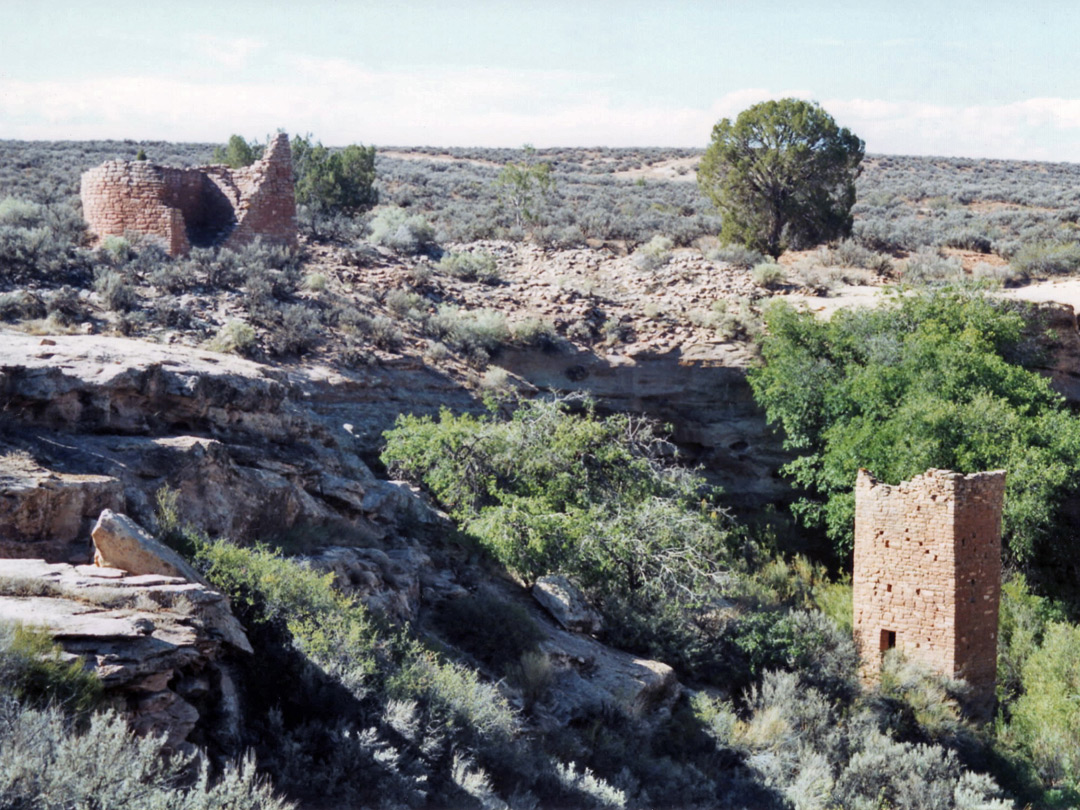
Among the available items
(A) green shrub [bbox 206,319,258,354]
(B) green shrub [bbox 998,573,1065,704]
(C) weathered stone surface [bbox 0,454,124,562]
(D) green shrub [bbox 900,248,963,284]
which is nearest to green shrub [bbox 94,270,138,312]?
(A) green shrub [bbox 206,319,258,354]

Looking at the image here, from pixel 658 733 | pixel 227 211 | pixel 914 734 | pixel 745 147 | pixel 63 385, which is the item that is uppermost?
pixel 745 147

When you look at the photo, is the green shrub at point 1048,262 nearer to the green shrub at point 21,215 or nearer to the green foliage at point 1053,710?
the green foliage at point 1053,710

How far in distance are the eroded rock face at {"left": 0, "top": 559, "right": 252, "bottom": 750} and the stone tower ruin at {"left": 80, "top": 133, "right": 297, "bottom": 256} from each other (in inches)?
526

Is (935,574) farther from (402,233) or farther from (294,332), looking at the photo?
(402,233)

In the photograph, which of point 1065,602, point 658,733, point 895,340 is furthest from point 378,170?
point 658,733

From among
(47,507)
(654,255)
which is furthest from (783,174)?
(47,507)

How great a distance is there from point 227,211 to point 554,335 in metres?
6.90

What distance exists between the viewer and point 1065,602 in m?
15.6

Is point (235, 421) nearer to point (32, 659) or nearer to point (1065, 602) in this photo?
point (32, 659)

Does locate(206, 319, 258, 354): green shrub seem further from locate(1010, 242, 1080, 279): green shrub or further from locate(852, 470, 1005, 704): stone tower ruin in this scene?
locate(1010, 242, 1080, 279): green shrub

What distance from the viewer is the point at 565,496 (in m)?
13.7


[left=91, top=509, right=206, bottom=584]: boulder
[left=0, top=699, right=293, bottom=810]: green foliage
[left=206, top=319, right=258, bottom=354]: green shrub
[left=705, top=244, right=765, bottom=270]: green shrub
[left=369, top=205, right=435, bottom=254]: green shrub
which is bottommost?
[left=0, top=699, right=293, bottom=810]: green foliage

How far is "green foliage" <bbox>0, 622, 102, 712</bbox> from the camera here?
518cm

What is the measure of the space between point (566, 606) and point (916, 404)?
6887 millimetres
